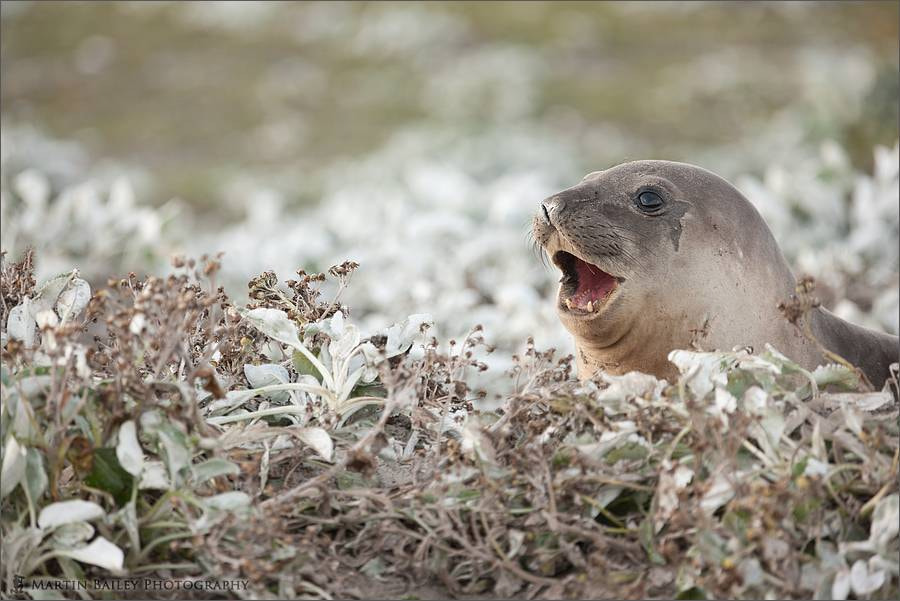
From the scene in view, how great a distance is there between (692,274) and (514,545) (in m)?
1.63

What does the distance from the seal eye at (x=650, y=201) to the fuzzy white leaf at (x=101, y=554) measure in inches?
89.4

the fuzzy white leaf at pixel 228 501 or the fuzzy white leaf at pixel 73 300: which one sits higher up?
the fuzzy white leaf at pixel 73 300

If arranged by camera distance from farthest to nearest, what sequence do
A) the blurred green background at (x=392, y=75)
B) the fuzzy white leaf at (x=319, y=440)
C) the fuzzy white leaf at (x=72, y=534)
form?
the blurred green background at (x=392, y=75)
the fuzzy white leaf at (x=319, y=440)
the fuzzy white leaf at (x=72, y=534)

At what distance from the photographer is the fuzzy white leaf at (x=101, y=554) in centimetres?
276

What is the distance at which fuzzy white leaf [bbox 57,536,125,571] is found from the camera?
276 centimetres

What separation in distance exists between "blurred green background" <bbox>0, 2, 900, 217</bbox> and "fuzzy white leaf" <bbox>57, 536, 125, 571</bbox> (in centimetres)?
1295

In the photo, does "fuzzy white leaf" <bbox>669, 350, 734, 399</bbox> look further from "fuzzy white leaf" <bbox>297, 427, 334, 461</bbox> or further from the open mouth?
the open mouth

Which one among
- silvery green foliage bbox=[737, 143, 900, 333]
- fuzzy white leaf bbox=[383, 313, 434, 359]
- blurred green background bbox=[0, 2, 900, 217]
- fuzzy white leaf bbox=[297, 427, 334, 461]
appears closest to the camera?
fuzzy white leaf bbox=[297, 427, 334, 461]

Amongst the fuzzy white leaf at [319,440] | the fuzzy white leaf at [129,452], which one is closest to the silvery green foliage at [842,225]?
the fuzzy white leaf at [319,440]

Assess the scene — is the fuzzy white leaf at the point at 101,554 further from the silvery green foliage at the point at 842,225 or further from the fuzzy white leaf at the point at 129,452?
the silvery green foliage at the point at 842,225

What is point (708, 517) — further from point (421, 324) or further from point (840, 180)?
point (840, 180)

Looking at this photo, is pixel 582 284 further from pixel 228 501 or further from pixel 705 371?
pixel 228 501

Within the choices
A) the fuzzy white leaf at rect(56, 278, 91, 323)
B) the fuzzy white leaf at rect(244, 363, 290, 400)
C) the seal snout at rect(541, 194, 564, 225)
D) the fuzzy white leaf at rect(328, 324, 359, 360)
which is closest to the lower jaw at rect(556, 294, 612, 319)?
the seal snout at rect(541, 194, 564, 225)

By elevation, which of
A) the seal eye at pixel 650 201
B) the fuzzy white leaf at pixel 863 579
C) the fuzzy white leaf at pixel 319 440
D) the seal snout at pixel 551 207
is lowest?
the fuzzy white leaf at pixel 319 440
